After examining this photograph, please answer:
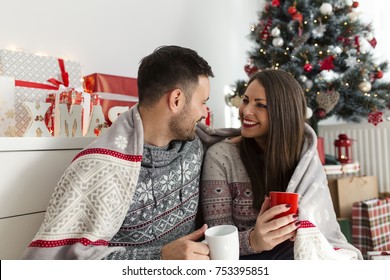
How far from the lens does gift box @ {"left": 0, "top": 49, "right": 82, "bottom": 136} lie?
A: 1229mm

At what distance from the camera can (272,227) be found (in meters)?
0.97

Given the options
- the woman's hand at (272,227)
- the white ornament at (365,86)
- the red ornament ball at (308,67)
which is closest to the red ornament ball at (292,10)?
the red ornament ball at (308,67)

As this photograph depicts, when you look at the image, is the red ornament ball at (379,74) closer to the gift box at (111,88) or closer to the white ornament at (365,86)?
the white ornament at (365,86)

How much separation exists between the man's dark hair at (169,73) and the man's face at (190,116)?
2 centimetres

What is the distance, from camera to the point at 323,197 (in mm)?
1190

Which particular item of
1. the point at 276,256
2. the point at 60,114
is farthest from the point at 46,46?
the point at 276,256

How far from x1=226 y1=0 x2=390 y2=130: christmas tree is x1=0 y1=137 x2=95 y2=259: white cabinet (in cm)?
161

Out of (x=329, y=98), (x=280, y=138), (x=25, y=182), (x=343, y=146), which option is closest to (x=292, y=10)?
(x=329, y=98)

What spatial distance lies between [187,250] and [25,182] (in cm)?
55

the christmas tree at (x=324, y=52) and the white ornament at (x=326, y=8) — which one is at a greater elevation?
the white ornament at (x=326, y=8)

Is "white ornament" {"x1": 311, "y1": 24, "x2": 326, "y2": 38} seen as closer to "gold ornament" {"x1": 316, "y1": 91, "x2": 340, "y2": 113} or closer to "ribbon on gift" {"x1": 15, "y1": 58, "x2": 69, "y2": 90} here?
"gold ornament" {"x1": 316, "y1": 91, "x2": 340, "y2": 113}

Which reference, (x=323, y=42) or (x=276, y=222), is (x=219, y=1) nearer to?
(x=323, y=42)

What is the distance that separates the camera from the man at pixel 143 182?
96 cm

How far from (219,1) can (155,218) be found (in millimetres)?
2385
